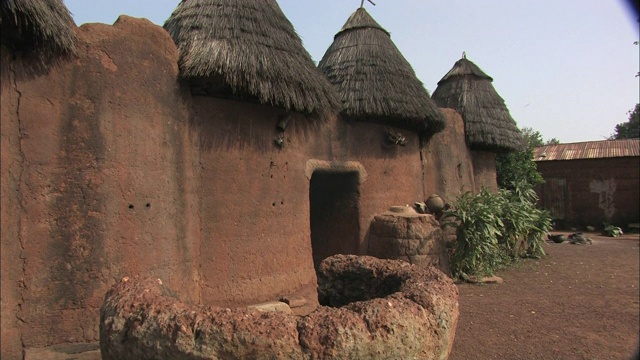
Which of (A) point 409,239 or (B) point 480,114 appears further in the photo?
(B) point 480,114

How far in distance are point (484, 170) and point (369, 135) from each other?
477cm

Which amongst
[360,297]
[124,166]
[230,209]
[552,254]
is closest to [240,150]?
[230,209]

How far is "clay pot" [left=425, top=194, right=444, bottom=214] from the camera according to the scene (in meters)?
7.56

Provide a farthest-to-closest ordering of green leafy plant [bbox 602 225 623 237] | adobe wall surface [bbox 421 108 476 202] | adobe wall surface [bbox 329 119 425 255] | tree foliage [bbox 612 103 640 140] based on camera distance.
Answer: tree foliage [bbox 612 103 640 140], green leafy plant [bbox 602 225 623 237], adobe wall surface [bbox 421 108 476 202], adobe wall surface [bbox 329 119 425 255]

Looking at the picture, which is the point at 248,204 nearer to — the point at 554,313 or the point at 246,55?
the point at 246,55

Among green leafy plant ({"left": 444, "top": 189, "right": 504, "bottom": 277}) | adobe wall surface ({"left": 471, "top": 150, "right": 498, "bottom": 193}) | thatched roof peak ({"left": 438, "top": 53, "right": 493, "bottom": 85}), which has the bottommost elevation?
green leafy plant ({"left": 444, "top": 189, "right": 504, "bottom": 277})

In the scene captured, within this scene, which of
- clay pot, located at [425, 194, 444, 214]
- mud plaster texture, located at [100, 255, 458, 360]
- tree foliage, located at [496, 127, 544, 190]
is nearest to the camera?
mud plaster texture, located at [100, 255, 458, 360]

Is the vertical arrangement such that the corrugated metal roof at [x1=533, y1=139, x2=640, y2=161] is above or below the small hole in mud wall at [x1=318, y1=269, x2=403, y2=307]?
above

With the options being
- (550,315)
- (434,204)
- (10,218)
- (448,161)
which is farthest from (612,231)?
(10,218)

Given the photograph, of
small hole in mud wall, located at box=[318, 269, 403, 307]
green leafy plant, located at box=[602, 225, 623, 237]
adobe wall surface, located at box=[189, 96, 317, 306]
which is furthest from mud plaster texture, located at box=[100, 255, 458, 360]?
green leafy plant, located at box=[602, 225, 623, 237]

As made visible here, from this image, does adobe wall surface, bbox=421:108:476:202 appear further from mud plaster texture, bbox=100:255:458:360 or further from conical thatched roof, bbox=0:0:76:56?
conical thatched roof, bbox=0:0:76:56

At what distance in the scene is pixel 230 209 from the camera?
183 inches

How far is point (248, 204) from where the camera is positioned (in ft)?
15.8

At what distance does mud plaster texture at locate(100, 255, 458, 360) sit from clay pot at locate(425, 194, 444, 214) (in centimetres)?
503
